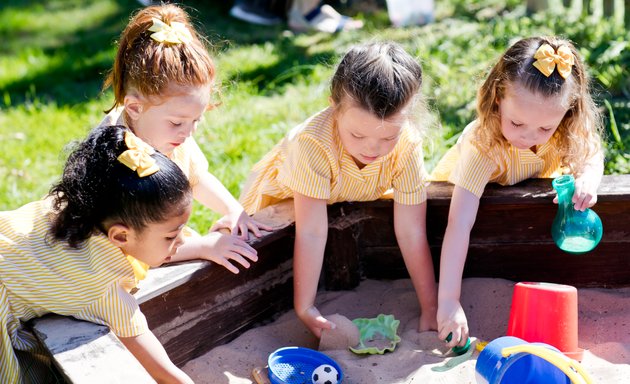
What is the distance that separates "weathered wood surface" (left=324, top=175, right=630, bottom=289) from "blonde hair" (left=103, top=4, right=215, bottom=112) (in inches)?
24.1

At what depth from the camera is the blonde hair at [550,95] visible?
236 cm

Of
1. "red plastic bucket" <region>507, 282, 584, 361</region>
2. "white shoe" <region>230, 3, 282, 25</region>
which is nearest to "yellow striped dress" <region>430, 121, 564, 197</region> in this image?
"red plastic bucket" <region>507, 282, 584, 361</region>

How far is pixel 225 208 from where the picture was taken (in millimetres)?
2564

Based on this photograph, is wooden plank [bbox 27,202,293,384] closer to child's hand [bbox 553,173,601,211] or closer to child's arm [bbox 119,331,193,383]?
child's arm [bbox 119,331,193,383]

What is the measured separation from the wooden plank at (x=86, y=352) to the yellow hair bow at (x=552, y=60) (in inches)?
54.7

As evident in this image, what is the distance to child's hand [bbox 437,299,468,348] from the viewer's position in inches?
91.0

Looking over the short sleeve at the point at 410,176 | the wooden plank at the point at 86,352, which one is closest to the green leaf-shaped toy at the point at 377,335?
the short sleeve at the point at 410,176

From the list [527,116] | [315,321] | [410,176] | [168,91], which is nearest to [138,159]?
[168,91]

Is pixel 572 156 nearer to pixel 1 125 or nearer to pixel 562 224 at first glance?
pixel 562 224

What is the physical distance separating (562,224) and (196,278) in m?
1.06

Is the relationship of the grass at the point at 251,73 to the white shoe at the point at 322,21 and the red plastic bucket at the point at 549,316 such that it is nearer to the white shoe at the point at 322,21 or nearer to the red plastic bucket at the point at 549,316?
the white shoe at the point at 322,21

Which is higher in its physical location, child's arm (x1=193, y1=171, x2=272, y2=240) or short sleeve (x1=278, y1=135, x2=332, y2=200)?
short sleeve (x1=278, y1=135, x2=332, y2=200)

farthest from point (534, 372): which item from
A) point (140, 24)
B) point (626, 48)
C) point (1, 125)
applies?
point (1, 125)

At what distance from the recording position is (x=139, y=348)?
6.47ft
